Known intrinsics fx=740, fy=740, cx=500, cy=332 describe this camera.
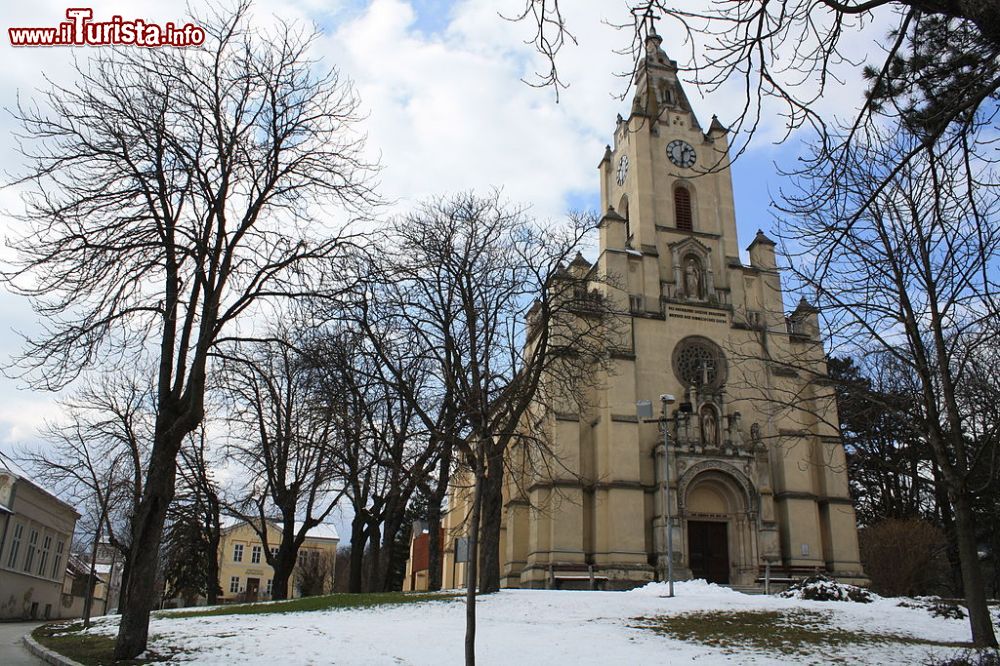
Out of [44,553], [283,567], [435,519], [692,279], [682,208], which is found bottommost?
[283,567]

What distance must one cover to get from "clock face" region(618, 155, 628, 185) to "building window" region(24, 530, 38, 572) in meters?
34.9

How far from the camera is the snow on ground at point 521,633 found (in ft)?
38.2

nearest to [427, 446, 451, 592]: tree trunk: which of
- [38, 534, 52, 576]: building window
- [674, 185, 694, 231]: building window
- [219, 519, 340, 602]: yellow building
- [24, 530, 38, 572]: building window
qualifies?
[674, 185, 694, 231]: building window

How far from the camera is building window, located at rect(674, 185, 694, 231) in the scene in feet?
124

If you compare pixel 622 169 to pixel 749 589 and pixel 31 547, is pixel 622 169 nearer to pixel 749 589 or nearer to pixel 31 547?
pixel 749 589

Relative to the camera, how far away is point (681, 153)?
39156 millimetres

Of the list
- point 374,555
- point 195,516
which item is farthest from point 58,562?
point 374,555

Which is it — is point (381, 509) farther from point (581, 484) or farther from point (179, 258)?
point (179, 258)

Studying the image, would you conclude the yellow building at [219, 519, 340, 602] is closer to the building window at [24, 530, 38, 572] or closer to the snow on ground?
the building window at [24, 530, 38, 572]

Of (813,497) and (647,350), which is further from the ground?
(647,350)

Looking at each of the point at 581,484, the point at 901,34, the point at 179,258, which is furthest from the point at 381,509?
the point at 901,34

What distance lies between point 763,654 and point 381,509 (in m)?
18.2

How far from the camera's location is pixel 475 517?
990 cm

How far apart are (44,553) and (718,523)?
34336 mm
